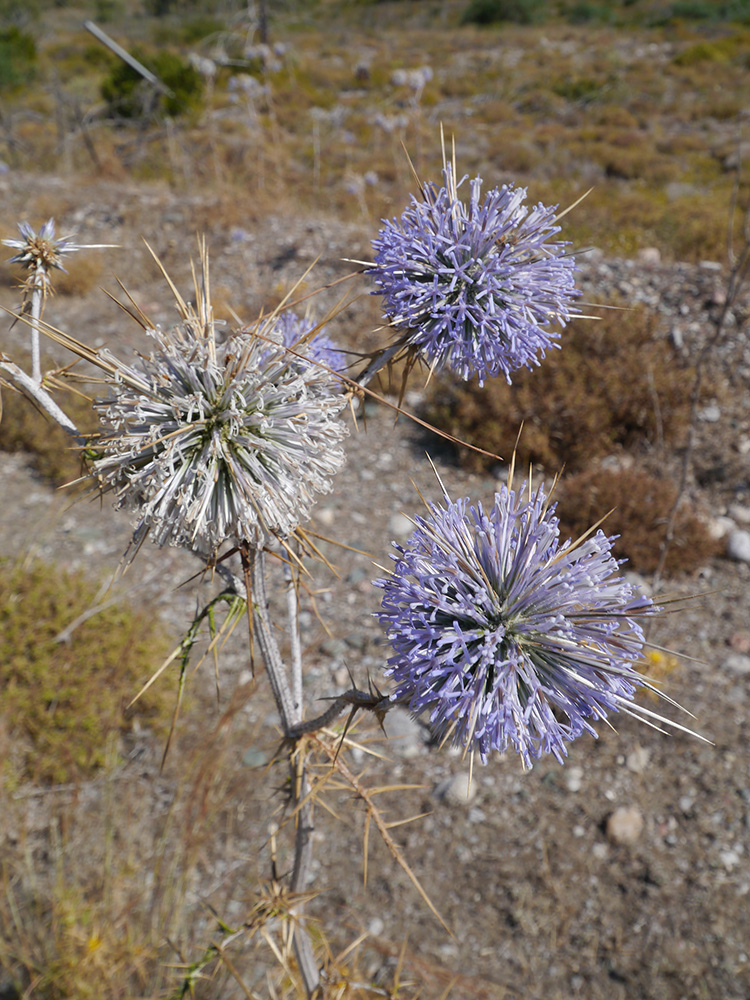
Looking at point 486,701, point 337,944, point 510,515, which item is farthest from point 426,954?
point 510,515

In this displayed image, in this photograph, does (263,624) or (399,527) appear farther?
(399,527)

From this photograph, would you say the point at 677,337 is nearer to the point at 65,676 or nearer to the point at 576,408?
the point at 576,408

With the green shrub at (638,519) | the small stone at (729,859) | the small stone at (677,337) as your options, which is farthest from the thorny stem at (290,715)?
the small stone at (677,337)

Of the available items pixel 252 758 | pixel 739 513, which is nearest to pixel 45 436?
pixel 252 758

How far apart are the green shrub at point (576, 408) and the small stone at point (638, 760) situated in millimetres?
2801

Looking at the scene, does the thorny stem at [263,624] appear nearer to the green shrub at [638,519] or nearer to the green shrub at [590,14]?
the green shrub at [638,519]

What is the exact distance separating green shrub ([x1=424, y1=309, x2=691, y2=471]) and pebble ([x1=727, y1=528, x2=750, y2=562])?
1.25m

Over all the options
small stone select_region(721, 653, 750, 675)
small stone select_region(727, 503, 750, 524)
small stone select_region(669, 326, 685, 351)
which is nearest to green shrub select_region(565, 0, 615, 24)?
small stone select_region(669, 326, 685, 351)

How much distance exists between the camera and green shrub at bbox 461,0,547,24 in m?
37.7

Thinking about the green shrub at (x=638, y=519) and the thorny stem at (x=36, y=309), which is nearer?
the thorny stem at (x=36, y=309)

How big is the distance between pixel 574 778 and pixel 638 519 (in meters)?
2.29

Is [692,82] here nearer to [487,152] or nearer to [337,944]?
[487,152]

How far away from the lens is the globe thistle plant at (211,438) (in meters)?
1.23

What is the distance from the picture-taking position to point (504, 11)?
3816cm
